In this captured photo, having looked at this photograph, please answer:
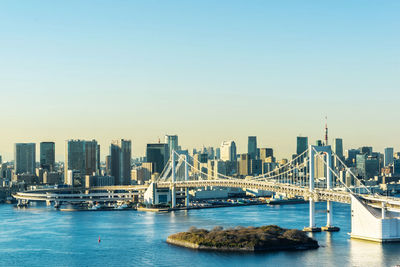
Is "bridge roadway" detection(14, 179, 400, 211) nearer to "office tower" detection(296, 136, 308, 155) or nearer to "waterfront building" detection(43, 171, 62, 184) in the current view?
"waterfront building" detection(43, 171, 62, 184)

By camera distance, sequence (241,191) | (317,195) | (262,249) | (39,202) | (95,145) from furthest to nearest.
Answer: (95,145) < (241,191) < (39,202) < (317,195) < (262,249)

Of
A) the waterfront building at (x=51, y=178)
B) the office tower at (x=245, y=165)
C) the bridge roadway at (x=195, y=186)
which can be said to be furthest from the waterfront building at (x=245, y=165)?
the bridge roadway at (x=195, y=186)

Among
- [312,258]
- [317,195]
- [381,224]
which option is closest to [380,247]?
[381,224]

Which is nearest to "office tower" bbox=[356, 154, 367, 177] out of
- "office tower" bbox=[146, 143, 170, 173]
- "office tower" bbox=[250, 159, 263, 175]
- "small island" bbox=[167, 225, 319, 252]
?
"office tower" bbox=[250, 159, 263, 175]

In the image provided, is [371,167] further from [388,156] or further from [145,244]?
[145,244]

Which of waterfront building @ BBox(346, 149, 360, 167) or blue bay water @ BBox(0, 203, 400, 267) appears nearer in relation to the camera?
blue bay water @ BBox(0, 203, 400, 267)

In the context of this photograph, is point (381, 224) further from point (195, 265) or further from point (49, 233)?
point (49, 233)

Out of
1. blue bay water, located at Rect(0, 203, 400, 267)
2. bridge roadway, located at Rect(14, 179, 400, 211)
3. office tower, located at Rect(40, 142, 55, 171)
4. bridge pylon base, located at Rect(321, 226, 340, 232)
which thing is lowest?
blue bay water, located at Rect(0, 203, 400, 267)
